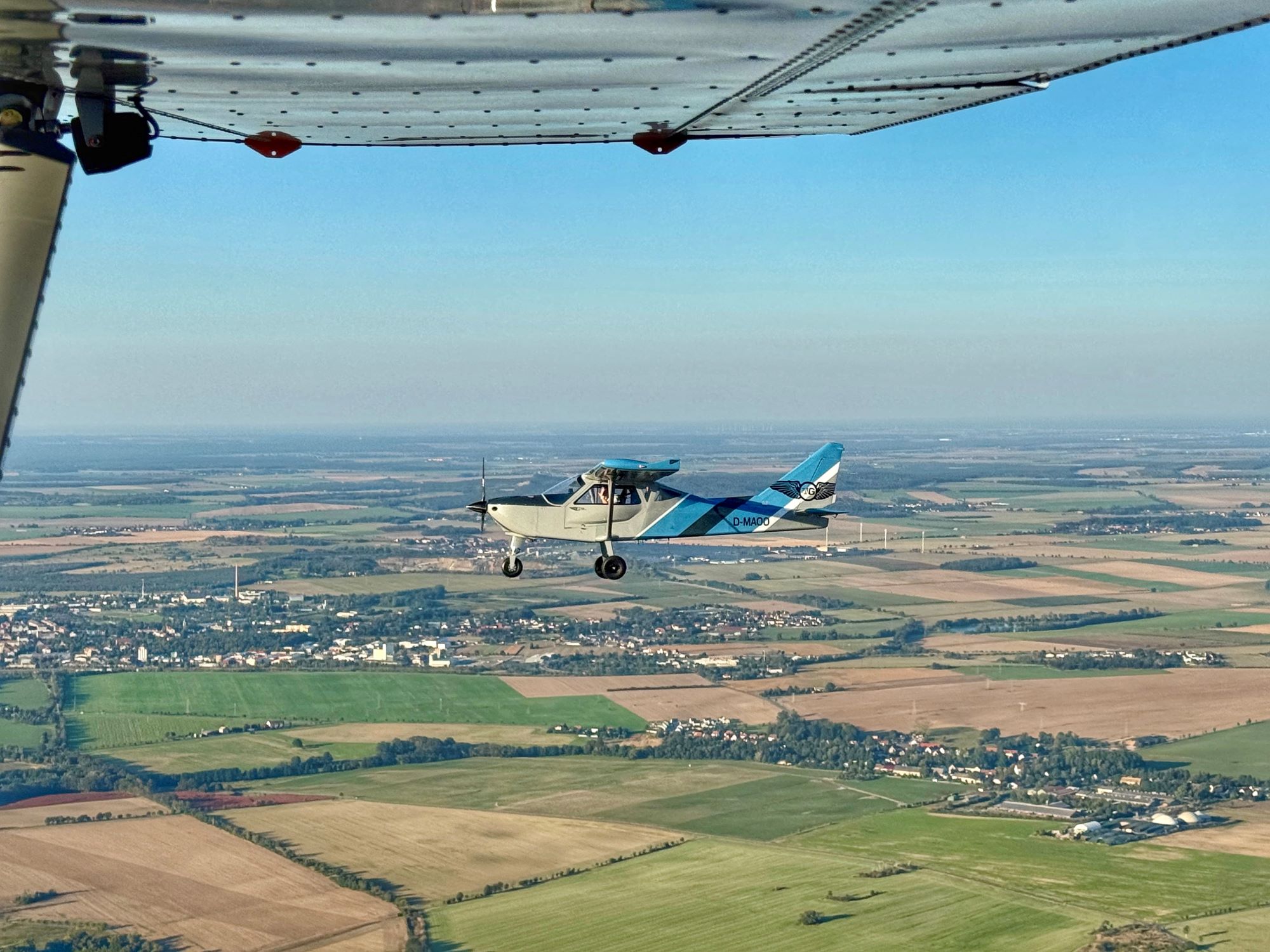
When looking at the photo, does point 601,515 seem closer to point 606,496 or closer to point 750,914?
point 606,496

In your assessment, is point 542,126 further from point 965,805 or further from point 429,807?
point 965,805

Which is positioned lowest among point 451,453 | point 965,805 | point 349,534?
point 965,805

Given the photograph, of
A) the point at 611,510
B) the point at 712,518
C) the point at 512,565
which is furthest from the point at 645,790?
the point at 512,565

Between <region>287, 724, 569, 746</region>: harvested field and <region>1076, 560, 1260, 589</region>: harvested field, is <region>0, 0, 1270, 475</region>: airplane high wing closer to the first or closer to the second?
<region>287, 724, 569, 746</region>: harvested field

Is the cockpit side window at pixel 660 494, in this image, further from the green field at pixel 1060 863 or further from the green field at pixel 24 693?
the green field at pixel 24 693


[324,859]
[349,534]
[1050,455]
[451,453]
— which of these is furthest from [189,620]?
[1050,455]

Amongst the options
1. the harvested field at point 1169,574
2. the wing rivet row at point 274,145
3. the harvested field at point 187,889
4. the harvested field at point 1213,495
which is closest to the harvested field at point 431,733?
the harvested field at point 187,889
